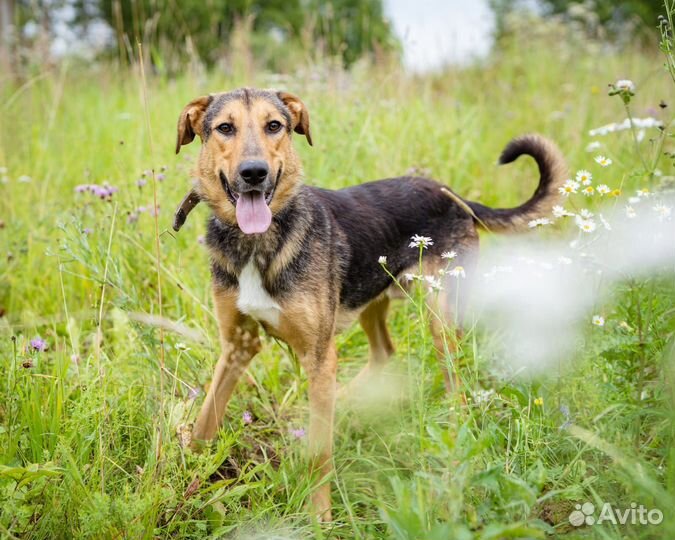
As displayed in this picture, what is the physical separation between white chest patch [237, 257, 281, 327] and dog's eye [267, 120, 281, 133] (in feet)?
2.31

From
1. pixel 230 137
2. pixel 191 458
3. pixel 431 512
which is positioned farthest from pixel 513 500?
pixel 230 137

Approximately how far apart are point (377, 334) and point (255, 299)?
135 cm

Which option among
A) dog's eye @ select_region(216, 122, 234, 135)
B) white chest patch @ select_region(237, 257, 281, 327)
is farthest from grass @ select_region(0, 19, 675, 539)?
dog's eye @ select_region(216, 122, 234, 135)

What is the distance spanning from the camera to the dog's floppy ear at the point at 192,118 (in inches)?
129

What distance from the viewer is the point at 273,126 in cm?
316

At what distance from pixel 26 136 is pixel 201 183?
3614 millimetres

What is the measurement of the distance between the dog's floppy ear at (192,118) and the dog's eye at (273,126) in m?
0.41

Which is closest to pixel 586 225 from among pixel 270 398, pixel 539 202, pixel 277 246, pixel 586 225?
pixel 586 225

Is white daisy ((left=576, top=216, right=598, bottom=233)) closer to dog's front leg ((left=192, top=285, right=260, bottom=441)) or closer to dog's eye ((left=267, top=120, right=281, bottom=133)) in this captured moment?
dog's eye ((left=267, top=120, right=281, bottom=133))

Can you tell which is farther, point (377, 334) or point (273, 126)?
point (377, 334)

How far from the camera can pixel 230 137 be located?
Answer: 120 inches

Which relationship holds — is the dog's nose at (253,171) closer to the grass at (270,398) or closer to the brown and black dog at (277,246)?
the brown and black dog at (277,246)

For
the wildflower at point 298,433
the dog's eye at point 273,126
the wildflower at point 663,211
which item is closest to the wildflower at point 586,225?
the wildflower at point 663,211

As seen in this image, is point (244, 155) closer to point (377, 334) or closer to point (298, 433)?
point (298, 433)
